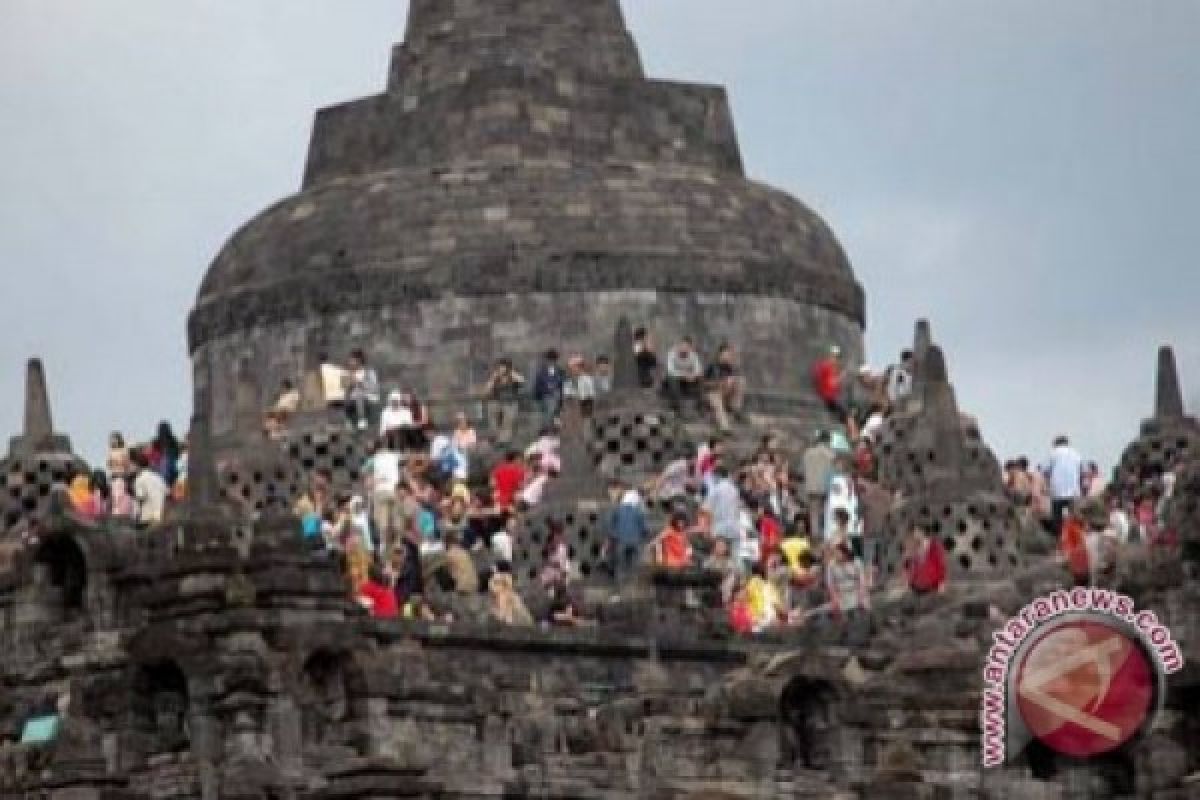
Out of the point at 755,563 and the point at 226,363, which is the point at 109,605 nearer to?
the point at 755,563

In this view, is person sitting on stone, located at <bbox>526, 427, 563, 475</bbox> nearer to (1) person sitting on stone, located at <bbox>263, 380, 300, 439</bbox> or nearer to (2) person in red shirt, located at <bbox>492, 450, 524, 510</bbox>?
(2) person in red shirt, located at <bbox>492, 450, 524, 510</bbox>

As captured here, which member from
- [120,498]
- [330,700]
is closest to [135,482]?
[120,498]

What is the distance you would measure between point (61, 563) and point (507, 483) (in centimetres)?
1318

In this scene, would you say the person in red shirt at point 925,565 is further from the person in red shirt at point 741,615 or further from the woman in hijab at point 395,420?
the woman in hijab at point 395,420

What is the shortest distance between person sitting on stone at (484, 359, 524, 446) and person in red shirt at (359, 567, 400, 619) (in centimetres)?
1677

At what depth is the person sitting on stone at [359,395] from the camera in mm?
123875

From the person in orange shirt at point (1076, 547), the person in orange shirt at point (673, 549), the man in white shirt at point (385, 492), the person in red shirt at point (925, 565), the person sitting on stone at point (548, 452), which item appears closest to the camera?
the person in orange shirt at point (1076, 547)

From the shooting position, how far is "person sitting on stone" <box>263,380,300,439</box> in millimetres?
120812

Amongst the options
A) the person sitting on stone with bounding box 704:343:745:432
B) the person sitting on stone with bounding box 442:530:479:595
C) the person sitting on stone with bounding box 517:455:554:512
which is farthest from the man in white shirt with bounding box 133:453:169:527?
the person sitting on stone with bounding box 704:343:745:432

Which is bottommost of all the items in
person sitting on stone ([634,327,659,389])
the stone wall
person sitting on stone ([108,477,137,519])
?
person sitting on stone ([108,477,137,519])

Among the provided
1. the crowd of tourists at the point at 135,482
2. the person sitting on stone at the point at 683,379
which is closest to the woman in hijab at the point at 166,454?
the crowd of tourists at the point at 135,482

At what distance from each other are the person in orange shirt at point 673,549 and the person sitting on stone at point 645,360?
472 inches

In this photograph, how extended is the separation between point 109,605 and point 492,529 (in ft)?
38.0

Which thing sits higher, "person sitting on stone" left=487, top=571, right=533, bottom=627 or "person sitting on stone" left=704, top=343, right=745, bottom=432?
"person sitting on stone" left=704, top=343, right=745, bottom=432
